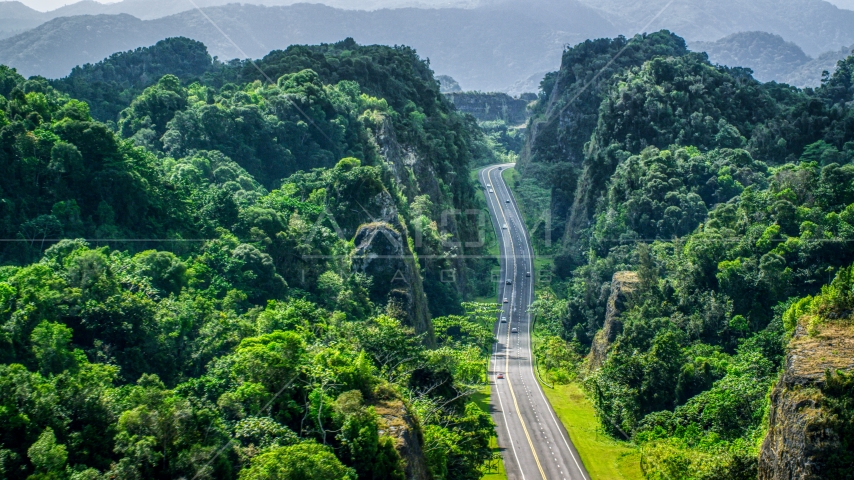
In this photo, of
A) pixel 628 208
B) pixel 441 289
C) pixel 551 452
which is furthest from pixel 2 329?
pixel 628 208

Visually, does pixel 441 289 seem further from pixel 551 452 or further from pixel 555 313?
pixel 551 452

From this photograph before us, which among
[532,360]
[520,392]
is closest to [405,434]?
[520,392]

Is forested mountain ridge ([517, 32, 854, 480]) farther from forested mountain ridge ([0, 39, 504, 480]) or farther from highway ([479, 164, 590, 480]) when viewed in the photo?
forested mountain ridge ([0, 39, 504, 480])

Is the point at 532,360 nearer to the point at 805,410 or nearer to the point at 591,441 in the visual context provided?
the point at 591,441

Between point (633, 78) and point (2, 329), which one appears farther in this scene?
point (633, 78)

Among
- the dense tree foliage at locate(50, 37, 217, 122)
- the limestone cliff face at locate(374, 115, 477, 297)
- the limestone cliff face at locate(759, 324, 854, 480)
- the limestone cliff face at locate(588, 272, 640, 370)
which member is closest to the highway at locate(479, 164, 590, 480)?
the limestone cliff face at locate(588, 272, 640, 370)

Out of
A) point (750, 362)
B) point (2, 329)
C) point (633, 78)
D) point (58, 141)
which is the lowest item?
point (750, 362)
